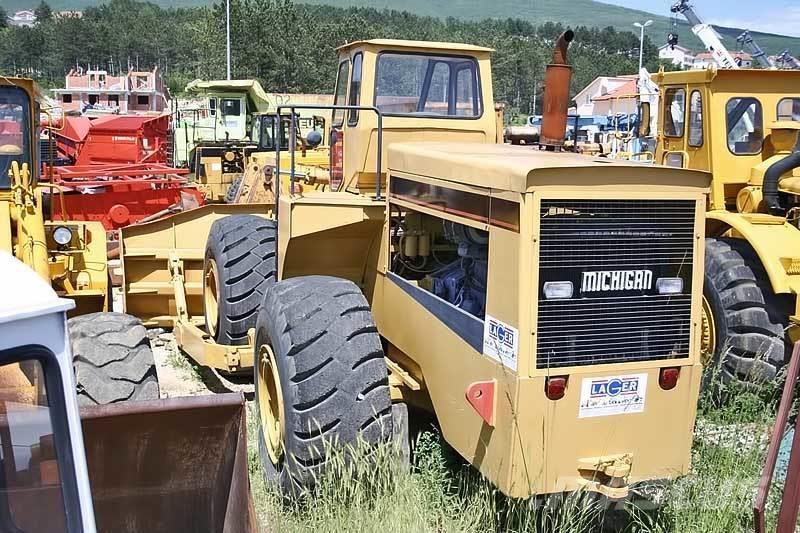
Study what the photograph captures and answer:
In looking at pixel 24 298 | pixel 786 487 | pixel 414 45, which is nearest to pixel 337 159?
pixel 414 45

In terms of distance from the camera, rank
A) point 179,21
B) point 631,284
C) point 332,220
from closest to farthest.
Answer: point 631,284 < point 332,220 < point 179,21

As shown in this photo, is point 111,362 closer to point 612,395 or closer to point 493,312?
point 493,312

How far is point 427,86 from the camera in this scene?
5852 mm

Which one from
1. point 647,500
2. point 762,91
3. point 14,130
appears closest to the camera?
point 647,500

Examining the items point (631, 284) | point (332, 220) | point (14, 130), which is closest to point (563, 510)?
point (631, 284)

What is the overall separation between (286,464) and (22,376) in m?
2.45

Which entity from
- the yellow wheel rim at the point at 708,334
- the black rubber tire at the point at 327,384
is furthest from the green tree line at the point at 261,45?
the black rubber tire at the point at 327,384

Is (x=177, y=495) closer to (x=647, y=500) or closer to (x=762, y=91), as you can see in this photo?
(x=647, y=500)

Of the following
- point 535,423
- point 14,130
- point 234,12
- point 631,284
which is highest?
point 234,12

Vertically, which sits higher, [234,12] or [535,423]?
[234,12]

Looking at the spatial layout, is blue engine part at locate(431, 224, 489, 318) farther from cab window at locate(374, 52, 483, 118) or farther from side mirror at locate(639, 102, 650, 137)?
side mirror at locate(639, 102, 650, 137)

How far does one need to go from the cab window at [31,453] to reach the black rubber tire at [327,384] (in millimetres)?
1973

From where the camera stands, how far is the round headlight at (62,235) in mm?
6500

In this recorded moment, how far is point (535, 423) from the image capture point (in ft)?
12.1
